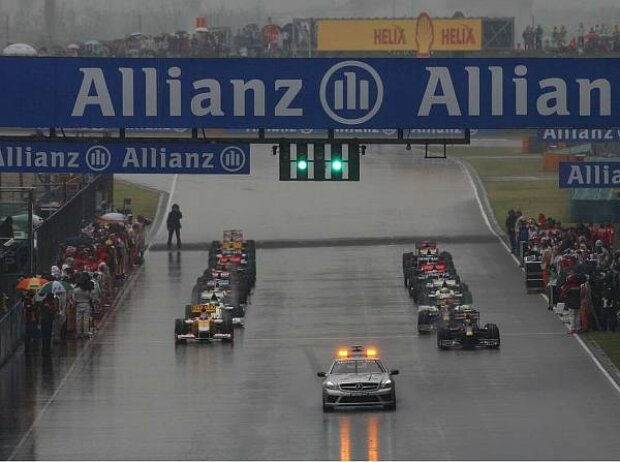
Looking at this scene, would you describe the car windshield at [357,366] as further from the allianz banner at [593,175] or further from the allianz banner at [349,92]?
the allianz banner at [593,175]

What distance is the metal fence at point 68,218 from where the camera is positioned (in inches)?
1774

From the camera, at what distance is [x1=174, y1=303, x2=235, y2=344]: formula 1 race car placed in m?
37.9

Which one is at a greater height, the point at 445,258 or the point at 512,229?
the point at 512,229

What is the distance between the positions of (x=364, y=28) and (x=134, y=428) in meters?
80.1

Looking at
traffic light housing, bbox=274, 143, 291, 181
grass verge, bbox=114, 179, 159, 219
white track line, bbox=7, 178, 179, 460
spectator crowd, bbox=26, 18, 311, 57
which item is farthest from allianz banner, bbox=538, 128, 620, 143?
spectator crowd, bbox=26, 18, 311, 57

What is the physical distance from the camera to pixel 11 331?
3672 centimetres

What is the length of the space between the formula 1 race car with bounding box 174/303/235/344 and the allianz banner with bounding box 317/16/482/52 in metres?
67.9

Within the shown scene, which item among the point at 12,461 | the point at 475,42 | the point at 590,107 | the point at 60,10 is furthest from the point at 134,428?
the point at 60,10

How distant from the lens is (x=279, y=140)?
29781 millimetres

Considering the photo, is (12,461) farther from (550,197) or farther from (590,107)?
(550,197)

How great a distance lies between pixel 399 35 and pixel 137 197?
139 ft

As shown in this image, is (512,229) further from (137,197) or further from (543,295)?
(137,197)

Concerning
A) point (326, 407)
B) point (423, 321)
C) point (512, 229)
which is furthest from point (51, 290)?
point (512, 229)

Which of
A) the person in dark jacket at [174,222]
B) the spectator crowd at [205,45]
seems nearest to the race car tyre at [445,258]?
the person in dark jacket at [174,222]
